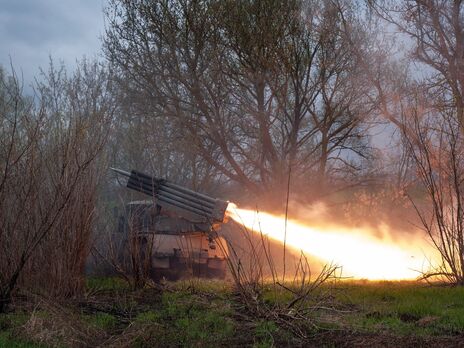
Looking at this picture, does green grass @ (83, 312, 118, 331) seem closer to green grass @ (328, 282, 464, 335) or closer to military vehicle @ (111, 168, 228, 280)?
green grass @ (328, 282, 464, 335)

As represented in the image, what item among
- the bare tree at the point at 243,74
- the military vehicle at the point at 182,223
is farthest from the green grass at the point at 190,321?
the bare tree at the point at 243,74

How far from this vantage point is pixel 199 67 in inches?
782

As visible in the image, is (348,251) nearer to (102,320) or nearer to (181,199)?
(181,199)

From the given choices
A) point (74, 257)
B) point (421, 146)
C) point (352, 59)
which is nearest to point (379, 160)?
point (352, 59)

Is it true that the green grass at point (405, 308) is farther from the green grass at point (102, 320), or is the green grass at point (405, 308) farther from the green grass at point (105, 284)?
the green grass at point (105, 284)

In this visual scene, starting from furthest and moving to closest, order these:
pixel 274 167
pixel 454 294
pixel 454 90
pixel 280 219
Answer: pixel 274 167, pixel 280 219, pixel 454 90, pixel 454 294

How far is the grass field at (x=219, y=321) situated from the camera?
257 inches

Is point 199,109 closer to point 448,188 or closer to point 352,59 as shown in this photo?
point 352,59

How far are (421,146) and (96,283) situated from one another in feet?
24.8

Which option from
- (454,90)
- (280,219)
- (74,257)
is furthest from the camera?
(280,219)

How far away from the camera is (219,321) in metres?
7.58

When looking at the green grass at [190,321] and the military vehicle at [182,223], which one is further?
the military vehicle at [182,223]

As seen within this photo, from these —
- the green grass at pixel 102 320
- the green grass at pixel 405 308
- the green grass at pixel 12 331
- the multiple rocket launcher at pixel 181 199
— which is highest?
the multiple rocket launcher at pixel 181 199

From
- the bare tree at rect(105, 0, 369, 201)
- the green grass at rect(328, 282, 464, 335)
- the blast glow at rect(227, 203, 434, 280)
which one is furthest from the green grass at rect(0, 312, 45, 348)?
the bare tree at rect(105, 0, 369, 201)
